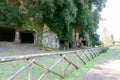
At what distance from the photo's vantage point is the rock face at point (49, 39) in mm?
26216

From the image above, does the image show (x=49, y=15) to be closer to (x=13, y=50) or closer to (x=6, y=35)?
(x=13, y=50)

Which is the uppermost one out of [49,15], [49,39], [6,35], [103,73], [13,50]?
[49,15]

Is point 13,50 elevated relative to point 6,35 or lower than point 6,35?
lower

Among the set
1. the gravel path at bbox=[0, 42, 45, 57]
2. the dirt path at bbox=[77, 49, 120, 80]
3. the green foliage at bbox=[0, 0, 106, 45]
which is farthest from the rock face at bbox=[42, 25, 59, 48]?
the dirt path at bbox=[77, 49, 120, 80]

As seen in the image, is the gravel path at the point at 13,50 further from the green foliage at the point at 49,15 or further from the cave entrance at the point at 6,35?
the cave entrance at the point at 6,35

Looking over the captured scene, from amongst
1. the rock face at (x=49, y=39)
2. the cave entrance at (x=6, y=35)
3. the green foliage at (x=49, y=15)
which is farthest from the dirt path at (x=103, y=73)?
the cave entrance at (x=6, y=35)

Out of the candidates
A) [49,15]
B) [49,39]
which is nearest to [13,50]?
[49,15]

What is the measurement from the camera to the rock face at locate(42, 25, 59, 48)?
2622 centimetres

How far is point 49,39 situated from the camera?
26.7 metres

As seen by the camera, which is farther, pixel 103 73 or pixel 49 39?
pixel 49 39

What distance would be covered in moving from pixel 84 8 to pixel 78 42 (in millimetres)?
11249

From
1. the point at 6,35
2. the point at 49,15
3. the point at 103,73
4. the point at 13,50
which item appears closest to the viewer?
the point at 103,73

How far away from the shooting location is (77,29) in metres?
30.0

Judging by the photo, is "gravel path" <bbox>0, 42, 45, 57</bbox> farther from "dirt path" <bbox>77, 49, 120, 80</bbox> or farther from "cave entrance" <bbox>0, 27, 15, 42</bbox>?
"dirt path" <bbox>77, 49, 120, 80</bbox>
